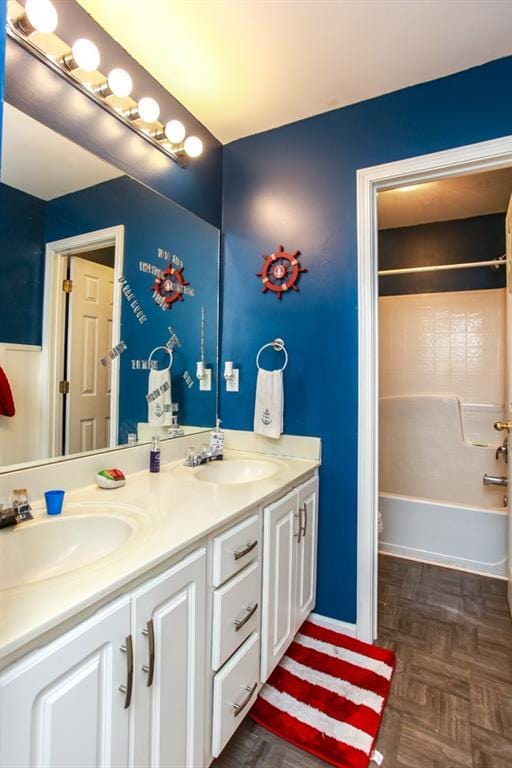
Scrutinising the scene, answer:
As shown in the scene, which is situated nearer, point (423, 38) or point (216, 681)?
point (216, 681)

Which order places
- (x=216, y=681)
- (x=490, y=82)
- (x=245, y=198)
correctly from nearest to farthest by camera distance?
(x=216, y=681)
(x=490, y=82)
(x=245, y=198)

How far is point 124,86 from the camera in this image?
1.35 meters

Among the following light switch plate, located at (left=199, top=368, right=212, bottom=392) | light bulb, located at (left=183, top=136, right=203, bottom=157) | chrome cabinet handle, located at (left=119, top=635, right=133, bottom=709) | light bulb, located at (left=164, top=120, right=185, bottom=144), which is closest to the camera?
chrome cabinet handle, located at (left=119, top=635, right=133, bottom=709)

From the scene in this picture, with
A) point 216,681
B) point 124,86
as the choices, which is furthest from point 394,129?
point 216,681

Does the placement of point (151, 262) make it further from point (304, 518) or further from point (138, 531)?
point (304, 518)

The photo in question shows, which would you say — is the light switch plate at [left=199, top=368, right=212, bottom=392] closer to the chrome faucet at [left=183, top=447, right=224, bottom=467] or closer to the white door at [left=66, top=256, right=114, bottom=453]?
the chrome faucet at [left=183, top=447, right=224, bottom=467]

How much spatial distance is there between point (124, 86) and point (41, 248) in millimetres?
670

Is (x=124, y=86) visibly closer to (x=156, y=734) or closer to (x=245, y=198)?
(x=245, y=198)

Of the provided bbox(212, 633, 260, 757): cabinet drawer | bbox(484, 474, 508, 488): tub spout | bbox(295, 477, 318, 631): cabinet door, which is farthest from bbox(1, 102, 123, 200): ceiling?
bbox(484, 474, 508, 488): tub spout

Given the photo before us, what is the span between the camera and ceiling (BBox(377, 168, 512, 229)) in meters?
2.34

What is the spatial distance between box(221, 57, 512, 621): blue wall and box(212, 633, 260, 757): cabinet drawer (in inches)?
25.9

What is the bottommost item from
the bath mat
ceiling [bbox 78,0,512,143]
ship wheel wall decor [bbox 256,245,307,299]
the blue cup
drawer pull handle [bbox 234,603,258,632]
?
the bath mat

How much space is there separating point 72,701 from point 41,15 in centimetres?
166

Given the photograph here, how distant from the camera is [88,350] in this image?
1375mm
